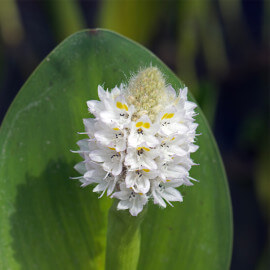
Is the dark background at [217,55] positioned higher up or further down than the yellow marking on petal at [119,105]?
higher up

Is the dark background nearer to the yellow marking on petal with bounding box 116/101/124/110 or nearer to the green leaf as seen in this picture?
the green leaf

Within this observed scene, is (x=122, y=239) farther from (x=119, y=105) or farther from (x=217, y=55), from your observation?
(x=217, y=55)

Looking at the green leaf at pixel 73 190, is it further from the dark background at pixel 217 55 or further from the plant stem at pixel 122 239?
the dark background at pixel 217 55

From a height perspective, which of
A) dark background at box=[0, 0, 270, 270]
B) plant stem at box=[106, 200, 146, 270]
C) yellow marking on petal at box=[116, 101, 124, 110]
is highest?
dark background at box=[0, 0, 270, 270]

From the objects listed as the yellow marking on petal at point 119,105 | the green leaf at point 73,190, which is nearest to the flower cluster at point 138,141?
the yellow marking on petal at point 119,105

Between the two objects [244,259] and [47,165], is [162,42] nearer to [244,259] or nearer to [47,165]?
[244,259]

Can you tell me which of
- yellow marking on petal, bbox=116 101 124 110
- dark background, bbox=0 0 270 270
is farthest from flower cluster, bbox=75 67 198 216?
dark background, bbox=0 0 270 270

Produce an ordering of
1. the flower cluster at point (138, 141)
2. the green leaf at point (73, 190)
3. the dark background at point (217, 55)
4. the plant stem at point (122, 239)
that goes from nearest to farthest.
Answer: the flower cluster at point (138, 141), the plant stem at point (122, 239), the green leaf at point (73, 190), the dark background at point (217, 55)

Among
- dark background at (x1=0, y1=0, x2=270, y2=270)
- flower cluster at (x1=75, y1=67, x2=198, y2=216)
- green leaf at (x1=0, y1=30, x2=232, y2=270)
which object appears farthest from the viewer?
dark background at (x1=0, y1=0, x2=270, y2=270)
